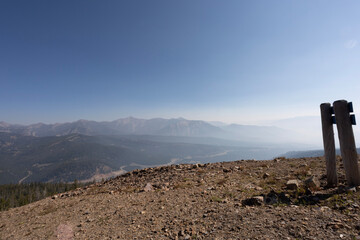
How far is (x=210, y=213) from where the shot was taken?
6.24 meters

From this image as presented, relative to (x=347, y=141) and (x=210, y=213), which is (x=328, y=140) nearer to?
(x=347, y=141)

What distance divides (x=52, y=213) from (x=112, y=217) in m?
4.70

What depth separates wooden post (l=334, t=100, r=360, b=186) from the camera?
22.1ft

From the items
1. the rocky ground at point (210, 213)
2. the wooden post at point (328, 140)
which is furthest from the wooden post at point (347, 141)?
the rocky ground at point (210, 213)

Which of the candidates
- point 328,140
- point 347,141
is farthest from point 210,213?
point 347,141

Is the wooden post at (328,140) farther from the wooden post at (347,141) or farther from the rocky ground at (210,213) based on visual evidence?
the rocky ground at (210,213)

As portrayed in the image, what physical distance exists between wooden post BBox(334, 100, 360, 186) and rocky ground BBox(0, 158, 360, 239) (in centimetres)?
67

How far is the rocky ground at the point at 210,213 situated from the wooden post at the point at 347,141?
2.21 ft

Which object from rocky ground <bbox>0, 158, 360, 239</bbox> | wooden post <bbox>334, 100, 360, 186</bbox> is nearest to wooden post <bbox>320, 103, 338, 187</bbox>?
wooden post <bbox>334, 100, 360, 186</bbox>

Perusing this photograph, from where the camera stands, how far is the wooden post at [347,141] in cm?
672

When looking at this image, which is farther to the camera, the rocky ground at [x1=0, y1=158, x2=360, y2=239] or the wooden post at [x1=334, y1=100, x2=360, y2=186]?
the wooden post at [x1=334, y1=100, x2=360, y2=186]

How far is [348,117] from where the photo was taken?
7059mm

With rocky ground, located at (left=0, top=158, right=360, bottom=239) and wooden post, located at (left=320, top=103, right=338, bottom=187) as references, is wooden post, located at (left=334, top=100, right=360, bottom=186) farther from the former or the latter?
rocky ground, located at (left=0, top=158, right=360, bottom=239)

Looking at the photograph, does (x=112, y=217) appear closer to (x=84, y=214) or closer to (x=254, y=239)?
(x=84, y=214)
